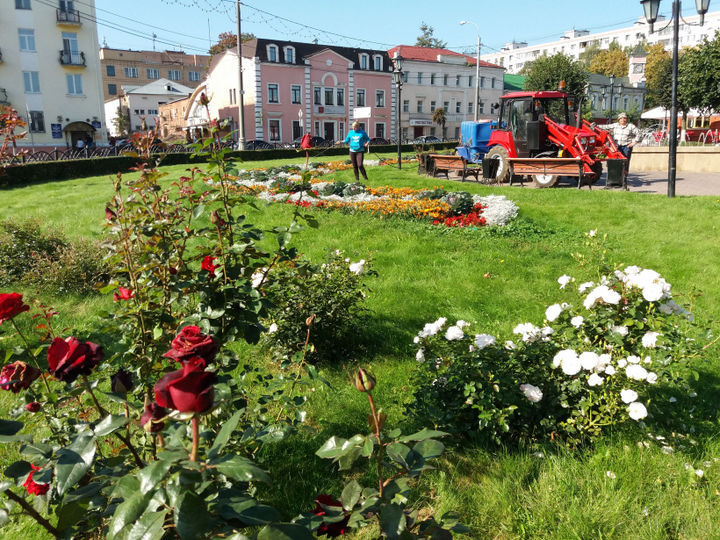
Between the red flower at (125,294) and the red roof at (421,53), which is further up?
the red roof at (421,53)

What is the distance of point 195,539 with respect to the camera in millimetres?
1157

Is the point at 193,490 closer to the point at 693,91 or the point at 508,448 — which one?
the point at 508,448

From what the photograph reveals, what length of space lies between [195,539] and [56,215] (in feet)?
40.5

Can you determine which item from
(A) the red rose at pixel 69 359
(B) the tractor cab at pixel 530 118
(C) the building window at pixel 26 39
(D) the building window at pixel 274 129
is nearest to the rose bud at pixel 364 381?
(A) the red rose at pixel 69 359

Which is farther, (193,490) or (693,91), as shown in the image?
(693,91)

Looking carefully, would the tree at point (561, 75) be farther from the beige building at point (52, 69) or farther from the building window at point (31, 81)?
the building window at point (31, 81)

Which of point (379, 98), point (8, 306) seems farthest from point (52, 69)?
point (8, 306)

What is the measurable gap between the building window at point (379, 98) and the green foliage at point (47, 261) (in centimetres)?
5155

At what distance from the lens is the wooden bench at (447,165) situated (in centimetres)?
1571

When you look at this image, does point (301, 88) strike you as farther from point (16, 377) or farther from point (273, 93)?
point (16, 377)

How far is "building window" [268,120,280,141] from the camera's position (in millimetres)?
49500

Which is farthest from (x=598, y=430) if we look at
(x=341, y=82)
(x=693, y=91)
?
(x=341, y=82)

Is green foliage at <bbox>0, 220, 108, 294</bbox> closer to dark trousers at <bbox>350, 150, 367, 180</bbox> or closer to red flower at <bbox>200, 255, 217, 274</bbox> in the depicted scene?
red flower at <bbox>200, 255, 217, 274</bbox>

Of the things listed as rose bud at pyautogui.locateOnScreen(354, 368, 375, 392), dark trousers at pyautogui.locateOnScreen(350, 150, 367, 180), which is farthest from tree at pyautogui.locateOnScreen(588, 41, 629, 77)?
rose bud at pyautogui.locateOnScreen(354, 368, 375, 392)
